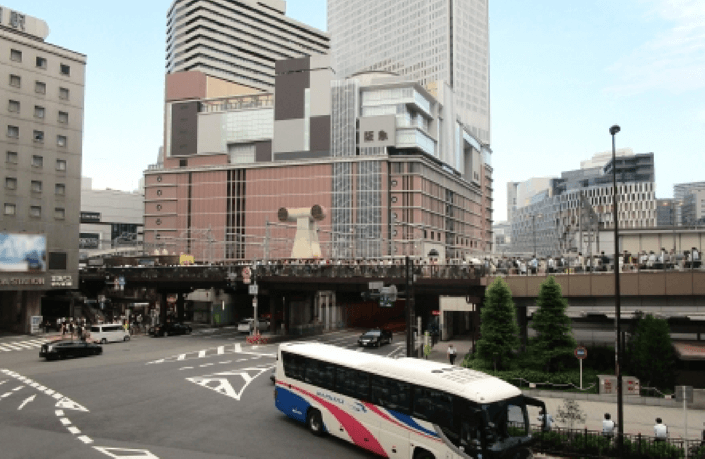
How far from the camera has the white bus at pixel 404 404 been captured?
558 inches

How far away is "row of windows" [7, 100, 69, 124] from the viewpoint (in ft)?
182

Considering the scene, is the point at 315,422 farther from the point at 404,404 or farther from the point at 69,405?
the point at 69,405

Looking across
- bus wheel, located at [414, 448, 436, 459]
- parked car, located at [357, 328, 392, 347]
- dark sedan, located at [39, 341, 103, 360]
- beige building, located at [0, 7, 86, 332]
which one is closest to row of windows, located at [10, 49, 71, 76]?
beige building, located at [0, 7, 86, 332]

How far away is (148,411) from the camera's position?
22453 millimetres

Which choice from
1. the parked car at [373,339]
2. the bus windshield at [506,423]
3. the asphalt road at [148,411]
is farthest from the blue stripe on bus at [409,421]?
the parked car at [373,339]

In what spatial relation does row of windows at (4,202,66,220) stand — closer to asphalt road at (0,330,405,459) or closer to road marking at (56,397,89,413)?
asphalt road at (0,330,405,459)

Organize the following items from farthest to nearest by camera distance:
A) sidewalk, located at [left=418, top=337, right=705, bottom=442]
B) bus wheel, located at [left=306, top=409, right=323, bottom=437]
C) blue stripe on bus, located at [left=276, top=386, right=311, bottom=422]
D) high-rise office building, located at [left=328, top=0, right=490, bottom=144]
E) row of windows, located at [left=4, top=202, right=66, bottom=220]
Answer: high-rise office building, located at [left=328, top=0, right=490, bottom=144], row of windows, located at [left=4, top=202, right=66, bottom=220], sidewalk, located at [left=418, top=337, right=705, bottom=442], blue stripe on bus, located at [left=276, top=386, right=311, bottom=422], bus wheel, located at [left=306, top=409, right=323, bottom=437]

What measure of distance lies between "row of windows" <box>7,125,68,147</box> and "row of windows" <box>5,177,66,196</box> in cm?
431

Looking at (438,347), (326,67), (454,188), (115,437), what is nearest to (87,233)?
(326,67)

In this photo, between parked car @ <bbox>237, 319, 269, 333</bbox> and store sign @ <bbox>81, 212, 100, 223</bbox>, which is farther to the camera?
store sign @ <bbox>81, 212, 100, 223</bbox>

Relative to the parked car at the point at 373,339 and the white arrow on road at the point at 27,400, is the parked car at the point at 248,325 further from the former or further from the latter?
the white arrow on road at the point at 27,400

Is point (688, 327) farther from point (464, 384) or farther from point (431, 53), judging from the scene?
point (431, 53)

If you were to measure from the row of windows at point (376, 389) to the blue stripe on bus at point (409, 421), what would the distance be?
12cm

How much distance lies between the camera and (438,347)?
47.6 metres
